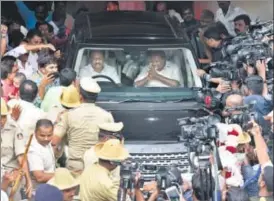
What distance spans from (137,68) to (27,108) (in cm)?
102

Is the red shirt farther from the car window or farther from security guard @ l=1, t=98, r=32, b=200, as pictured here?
security guard @ l=1, t=98, r=32, b=200

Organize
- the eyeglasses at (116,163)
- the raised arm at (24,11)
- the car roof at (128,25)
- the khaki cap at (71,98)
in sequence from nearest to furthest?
the eyeglasses at (116,163) < the khaki cap at (71,98) < the car roof at (128,25) < the raised arm at (24,11)

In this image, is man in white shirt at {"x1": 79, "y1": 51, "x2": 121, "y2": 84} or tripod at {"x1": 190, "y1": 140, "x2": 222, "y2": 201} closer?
tripod at {"x1": 190, "y1": 140, "x2": 222, "y2": 201}

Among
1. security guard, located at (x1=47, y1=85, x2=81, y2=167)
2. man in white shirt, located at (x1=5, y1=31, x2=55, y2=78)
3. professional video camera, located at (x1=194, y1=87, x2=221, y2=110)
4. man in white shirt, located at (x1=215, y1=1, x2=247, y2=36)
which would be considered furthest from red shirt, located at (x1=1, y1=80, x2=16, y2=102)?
man in white shirt, located at (x1=215, y1=1, x2=247, y2=36)

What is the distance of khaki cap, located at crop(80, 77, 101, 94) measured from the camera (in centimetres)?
656

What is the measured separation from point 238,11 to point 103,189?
305cm

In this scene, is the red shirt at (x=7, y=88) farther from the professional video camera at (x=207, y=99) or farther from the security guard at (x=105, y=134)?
the professional video camera at (x=207, y=99)

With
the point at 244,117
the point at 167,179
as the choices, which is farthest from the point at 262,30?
the point at 167,179

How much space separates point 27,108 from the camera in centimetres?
656

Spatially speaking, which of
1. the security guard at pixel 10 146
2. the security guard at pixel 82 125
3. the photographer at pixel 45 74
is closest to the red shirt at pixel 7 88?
the photographer at pixel 45 74

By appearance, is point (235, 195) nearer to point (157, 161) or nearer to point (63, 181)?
point (63, 181)

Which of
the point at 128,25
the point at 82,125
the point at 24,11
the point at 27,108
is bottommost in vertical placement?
the point at 82,125

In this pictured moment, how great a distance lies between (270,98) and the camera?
20.8 ft

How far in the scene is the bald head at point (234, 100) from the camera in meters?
6.37
